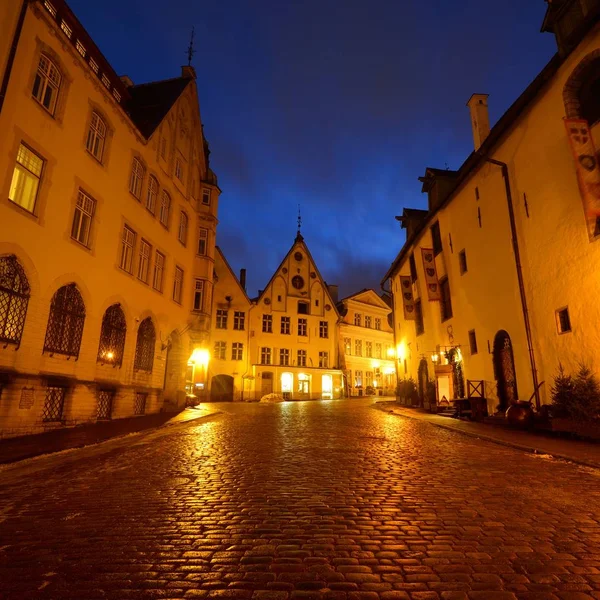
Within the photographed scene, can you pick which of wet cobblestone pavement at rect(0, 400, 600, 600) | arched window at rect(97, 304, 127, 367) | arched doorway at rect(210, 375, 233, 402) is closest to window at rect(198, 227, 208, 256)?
arched window at rect(97, 304, 127, 367)

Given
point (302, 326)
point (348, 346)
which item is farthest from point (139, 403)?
point (348, 346)

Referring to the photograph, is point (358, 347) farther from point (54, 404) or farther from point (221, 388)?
point (54, 404)

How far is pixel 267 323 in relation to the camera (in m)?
42.6

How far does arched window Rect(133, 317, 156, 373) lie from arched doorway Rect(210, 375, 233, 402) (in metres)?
19.7

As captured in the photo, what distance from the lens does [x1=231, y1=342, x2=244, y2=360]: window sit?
1570 inches

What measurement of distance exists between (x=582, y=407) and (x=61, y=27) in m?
19.1

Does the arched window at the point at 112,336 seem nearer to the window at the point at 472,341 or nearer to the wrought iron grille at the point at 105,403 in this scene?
the wrought iron grille at the point at 105,403

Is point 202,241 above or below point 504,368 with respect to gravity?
above

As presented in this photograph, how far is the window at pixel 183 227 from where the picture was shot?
2311 centimetres

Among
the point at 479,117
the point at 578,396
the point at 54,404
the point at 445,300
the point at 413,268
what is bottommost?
the point at 54,404

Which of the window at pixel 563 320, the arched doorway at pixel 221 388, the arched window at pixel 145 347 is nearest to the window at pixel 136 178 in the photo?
the arched window at pixel 145 347

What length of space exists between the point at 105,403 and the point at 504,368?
50.5 feet

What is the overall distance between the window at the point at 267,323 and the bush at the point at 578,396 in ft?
104

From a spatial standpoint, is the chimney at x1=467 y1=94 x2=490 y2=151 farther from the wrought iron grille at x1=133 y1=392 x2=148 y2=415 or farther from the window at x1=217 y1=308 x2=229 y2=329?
the window at x1=217 y1=308 x2=229 y2=329
